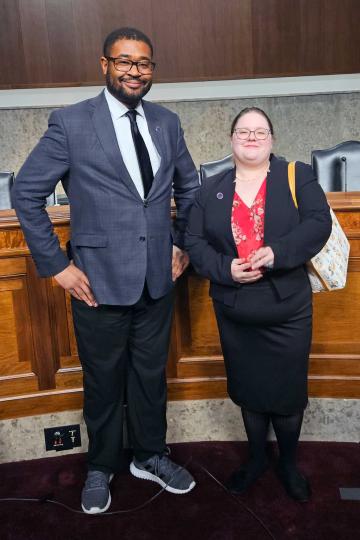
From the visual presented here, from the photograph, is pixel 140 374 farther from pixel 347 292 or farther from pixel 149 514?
pixel 347 292

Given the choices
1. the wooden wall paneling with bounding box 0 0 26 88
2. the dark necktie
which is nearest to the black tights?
the dark necktie

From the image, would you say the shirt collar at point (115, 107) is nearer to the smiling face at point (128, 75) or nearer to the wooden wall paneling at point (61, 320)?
the smiling face at point (128, 75)

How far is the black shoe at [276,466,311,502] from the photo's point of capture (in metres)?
1.87

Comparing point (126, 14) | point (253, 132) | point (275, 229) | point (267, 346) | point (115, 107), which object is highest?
point (126, 14)

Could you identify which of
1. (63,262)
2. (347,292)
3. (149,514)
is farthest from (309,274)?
(149,514)

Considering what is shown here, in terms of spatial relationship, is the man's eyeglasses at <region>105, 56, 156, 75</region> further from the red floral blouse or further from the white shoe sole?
the white shoe sole

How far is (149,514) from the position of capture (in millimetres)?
1854

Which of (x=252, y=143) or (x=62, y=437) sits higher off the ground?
(x=252, y=143)

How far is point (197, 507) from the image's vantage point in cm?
188

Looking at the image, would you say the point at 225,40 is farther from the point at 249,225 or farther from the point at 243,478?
the point at 243,478

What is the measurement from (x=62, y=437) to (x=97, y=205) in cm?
103

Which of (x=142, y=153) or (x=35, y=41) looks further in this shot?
(x=35, y=41)

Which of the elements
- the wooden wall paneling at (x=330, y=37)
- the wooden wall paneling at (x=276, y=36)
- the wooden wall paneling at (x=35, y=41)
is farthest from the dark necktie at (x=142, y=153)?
the wooden wall paneling at (x=330, y=37)

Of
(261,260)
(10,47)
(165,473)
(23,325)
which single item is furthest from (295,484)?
(10,47)
